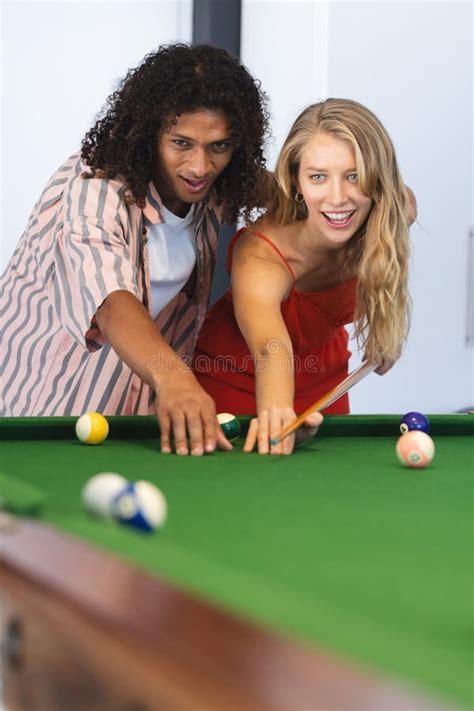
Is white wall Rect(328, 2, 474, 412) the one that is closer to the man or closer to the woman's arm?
the man

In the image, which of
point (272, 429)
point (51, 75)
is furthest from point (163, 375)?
point (51, 75)

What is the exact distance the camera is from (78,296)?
8.16 feet

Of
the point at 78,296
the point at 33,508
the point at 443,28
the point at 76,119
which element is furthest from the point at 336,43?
the point at 33,508

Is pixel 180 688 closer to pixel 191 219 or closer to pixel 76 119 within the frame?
pixel 191 219

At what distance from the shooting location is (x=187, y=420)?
6.95ft

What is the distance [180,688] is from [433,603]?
0.98 ft

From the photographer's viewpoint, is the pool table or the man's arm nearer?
the pool table

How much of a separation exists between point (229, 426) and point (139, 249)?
0.67 metres

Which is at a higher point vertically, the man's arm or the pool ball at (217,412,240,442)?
the man's arm

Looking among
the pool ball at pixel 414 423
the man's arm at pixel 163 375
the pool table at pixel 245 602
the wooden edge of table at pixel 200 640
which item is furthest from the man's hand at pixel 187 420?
the wooden edge of table at pixel 200 640

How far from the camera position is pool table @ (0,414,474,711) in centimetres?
74

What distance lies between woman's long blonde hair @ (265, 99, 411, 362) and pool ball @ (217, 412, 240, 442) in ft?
1.88

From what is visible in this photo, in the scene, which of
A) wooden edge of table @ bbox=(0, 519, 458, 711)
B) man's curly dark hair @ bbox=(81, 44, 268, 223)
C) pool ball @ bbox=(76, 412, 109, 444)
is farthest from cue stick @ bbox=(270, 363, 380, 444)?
wooden edge of table @ bbox=(0, 519, 458, 711)

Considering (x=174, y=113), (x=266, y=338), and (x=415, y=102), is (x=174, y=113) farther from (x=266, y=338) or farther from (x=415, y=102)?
(x=415, y=102)
